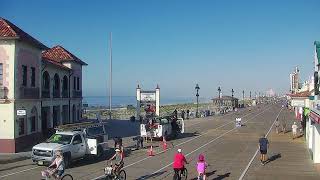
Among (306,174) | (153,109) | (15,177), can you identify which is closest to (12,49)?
(15,177)

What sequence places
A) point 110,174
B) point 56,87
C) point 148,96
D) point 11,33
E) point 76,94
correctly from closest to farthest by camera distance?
point 110,174 → point 11,33 → point 56,87 → point 76,94 → point 148,96

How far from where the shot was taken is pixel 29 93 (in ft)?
103

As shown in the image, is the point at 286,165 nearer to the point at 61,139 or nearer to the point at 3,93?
the point at 61,139

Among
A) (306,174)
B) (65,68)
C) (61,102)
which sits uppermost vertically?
(65,68)

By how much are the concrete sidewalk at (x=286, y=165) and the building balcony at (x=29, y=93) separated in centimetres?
1465

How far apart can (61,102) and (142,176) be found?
70.8 ft

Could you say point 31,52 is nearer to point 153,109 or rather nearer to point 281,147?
point 281,147

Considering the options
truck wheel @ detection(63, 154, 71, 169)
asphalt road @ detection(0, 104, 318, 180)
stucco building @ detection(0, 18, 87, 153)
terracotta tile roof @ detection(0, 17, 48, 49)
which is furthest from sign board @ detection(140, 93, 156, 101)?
truck wheel @ detection(63, 154, 71, 169)

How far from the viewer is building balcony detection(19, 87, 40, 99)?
1182 inches

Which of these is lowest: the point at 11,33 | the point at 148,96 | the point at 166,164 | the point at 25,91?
Answer: the point at 166,164

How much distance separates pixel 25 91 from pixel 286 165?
16.5 m

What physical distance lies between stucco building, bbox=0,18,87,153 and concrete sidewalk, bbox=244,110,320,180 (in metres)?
14.1

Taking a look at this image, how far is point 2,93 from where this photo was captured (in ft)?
93.9

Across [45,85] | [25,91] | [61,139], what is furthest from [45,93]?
[61,139]
